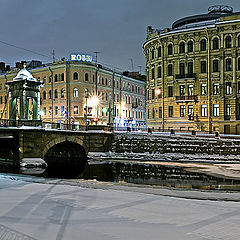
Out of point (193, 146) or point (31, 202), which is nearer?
point (31, 202)

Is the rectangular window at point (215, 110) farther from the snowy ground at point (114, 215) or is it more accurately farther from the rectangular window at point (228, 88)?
the snowy ground at point (114, 215)

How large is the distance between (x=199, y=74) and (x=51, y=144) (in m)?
25.0

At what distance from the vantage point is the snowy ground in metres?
9.92

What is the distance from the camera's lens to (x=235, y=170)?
3222 centimetres

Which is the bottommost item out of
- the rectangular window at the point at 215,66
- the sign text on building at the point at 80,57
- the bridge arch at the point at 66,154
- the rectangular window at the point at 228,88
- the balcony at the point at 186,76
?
the bridge arch at the point at 66,154

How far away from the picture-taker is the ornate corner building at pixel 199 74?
1948 inches

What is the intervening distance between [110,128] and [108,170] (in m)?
14.2

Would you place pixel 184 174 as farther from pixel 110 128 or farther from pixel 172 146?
pixel 110 128

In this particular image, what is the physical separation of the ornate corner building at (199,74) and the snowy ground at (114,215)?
3490cm

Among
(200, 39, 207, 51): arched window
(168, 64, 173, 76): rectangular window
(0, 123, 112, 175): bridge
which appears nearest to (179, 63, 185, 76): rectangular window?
(168, 64, 173, 76): rectangular window

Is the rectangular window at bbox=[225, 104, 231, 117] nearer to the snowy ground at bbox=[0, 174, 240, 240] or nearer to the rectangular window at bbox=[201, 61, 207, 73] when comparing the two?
the rectangular window at bbox=[201, 61, 207, 73]

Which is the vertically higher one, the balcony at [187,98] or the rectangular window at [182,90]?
the rectangular window at [182,90]

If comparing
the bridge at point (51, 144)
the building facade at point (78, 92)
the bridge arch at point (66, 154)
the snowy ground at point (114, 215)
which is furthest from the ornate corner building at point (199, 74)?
the snowy ground at point (114, 215)

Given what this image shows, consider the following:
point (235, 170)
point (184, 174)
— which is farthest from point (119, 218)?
point (235, 170)
